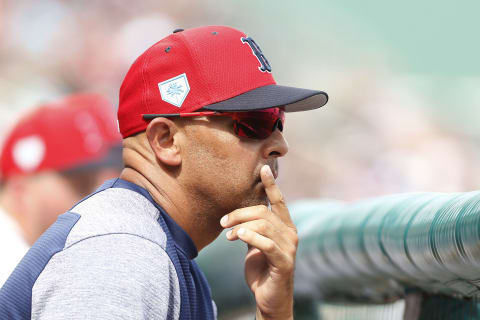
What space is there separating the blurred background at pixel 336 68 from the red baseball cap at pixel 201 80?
6.02 m

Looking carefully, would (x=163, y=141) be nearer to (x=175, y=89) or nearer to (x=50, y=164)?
(x=175, y=89)

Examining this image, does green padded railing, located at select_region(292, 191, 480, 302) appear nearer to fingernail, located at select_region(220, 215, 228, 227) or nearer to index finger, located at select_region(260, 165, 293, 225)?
index finger, located at select_region(260, 165, 293, 225)

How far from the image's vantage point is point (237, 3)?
32.7 feet

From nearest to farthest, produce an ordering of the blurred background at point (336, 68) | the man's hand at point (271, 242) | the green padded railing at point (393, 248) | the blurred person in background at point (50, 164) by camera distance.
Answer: the green padded railing at point (393, 248)
the man's hand at point (271, 242)
the blurred person in background at point (50, 164)
the blurred background at point (336, 68)

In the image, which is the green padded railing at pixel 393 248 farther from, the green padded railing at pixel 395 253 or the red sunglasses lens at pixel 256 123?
the red sunglasses lens at pixel 256 123

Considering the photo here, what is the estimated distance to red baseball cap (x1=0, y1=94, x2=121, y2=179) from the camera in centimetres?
322

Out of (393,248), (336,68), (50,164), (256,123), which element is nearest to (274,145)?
(256,123)

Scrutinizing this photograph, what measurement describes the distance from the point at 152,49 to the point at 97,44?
731cm

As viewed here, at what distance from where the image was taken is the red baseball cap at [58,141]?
127 inches

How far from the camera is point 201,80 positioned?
1.56m

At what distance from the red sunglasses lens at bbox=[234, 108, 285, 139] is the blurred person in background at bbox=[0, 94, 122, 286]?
70.2 inches

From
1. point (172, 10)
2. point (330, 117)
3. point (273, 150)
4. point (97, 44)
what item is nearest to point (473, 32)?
point (330, 117)

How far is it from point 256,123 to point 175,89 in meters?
0.20

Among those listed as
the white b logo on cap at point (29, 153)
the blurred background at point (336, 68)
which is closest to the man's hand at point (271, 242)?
the white b logo on cap at point (29, 153)
